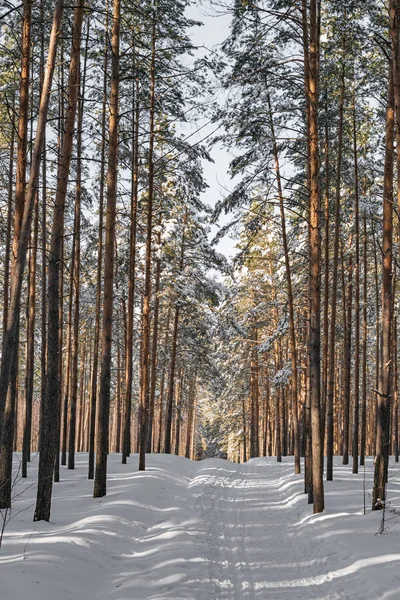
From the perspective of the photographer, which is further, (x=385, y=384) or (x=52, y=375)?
(x=385, y=384)

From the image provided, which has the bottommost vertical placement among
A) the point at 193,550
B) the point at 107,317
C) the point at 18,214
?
the point at 193,550

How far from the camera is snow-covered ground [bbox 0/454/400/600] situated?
18.6 ft

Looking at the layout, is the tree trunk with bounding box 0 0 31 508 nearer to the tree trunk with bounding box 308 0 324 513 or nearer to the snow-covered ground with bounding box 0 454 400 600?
the snow-covered ground with bounding box 0 454 400 600

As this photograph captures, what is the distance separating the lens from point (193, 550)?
7.25 meters

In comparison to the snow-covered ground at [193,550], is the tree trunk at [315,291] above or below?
above

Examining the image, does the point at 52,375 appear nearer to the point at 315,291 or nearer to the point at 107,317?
the point at 107,317

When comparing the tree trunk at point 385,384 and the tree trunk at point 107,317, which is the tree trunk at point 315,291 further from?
the tree trunk at point 107,317

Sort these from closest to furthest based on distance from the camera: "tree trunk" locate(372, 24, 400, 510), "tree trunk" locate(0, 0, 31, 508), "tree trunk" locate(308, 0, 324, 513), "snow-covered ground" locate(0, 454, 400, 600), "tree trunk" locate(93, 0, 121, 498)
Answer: "snow-covered ground" locate(0, 454, 400, 600) → "tree trunk" locate(0, 0, 31, 508) → "tree trunk" locate(372, 24, 400, 510) → "tree trunk" locate(308, 0, 324, 513) → "tree trunk" locate(93, 0, 121, 498)

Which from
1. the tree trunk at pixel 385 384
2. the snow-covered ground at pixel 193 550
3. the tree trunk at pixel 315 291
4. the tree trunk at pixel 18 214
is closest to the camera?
the snow-covered ground at pixel 193 550

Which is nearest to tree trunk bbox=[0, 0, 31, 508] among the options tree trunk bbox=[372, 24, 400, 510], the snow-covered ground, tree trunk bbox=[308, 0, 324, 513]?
the snow-covered ground

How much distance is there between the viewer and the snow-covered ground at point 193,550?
566 cm

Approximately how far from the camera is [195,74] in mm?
12422

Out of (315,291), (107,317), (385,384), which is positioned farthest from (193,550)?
(315,291)

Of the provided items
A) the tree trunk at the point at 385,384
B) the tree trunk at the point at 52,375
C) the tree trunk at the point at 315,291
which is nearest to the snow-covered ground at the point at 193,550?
the tree trunk at the point at 52,375
